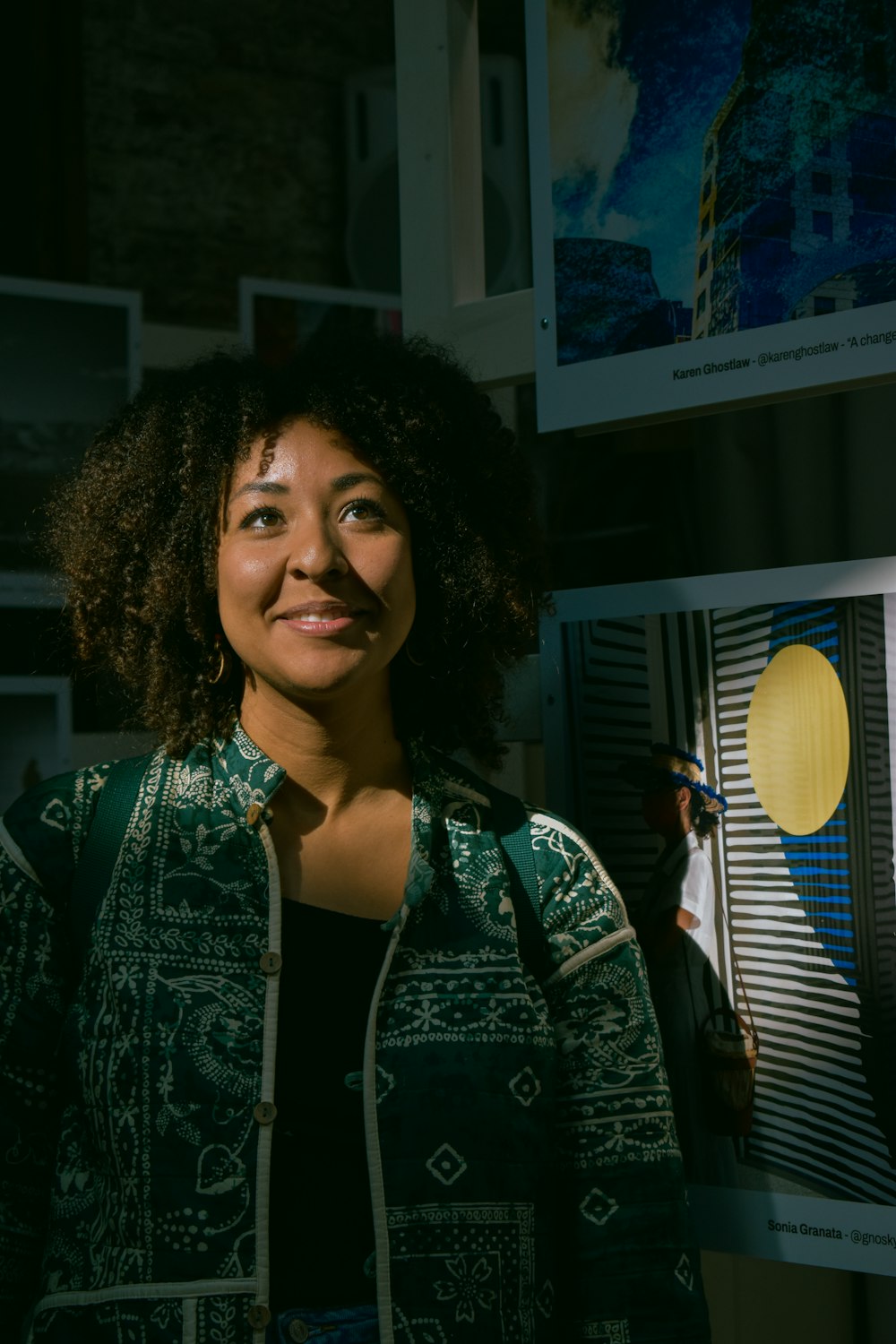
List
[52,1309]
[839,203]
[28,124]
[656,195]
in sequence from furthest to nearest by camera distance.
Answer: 1. [28,124]
2. [656,195]
3. [839,203]
4. [52,1309]

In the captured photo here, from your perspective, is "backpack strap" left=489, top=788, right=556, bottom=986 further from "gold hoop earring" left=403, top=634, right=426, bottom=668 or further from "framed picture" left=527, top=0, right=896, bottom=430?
"framed picture" left=527, top=0, right=896, bottom=430

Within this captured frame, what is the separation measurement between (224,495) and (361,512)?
14 centimetres

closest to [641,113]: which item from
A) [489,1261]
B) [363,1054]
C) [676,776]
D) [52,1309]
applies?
[676,776]

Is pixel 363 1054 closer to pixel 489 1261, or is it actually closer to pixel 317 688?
pixel 489 1261

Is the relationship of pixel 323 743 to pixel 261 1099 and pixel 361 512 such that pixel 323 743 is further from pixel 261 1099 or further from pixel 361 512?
pixel 261 1099

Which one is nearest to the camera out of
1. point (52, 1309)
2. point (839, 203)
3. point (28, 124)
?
point (52, 1309)

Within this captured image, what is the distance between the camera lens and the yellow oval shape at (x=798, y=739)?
1.44m

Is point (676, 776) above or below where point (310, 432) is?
below

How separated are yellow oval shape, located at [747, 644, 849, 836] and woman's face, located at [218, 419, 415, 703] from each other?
366mm

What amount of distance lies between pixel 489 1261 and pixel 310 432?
79 centimetres

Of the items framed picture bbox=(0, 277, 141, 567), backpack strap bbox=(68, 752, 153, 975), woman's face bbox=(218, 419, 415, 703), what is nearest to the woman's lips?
woman's face bbox=(218, 419, 415, 703)

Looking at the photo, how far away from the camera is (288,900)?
1.42 m

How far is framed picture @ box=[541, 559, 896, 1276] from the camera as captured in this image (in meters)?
1.41

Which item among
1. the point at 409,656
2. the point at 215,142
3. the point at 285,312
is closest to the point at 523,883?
the point at 409,656
